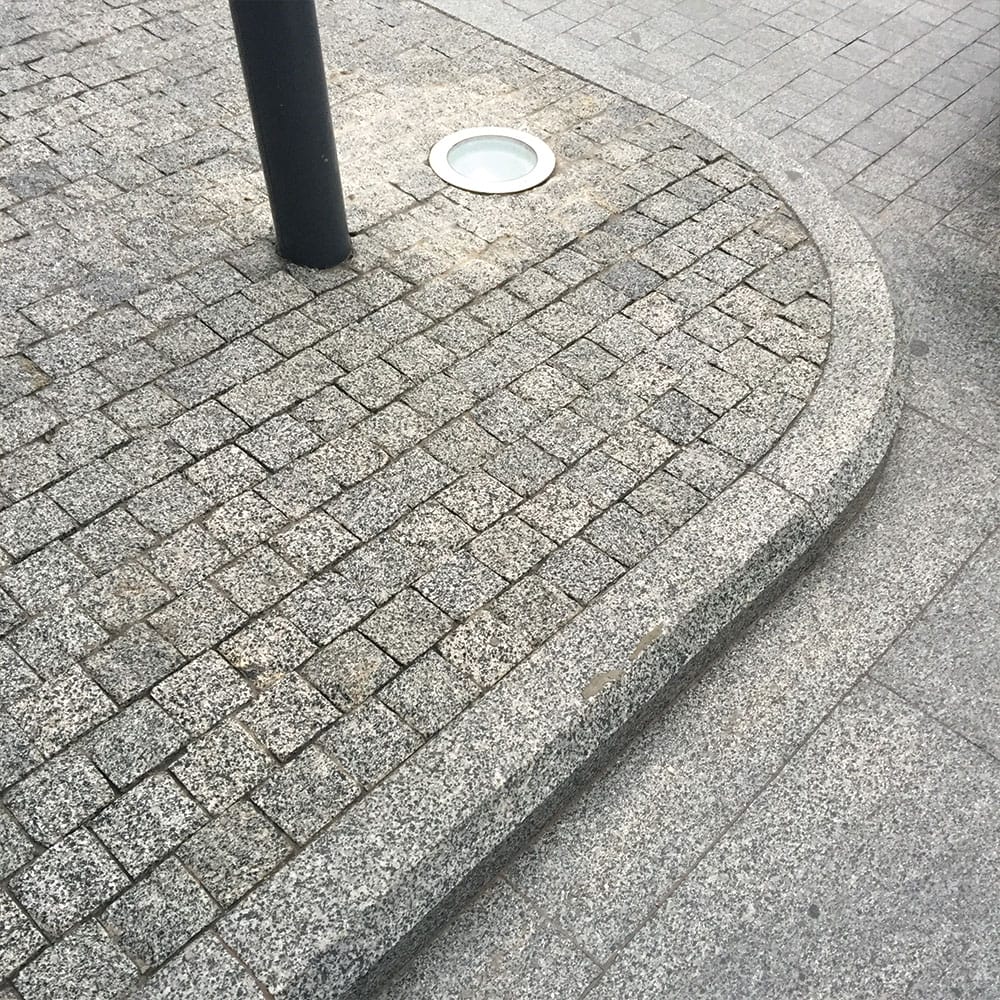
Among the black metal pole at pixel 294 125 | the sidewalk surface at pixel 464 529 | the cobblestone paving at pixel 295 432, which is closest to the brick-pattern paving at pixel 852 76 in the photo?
the sidewalk surface at pixel 464 529

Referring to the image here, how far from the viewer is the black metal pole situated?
16.8 feet

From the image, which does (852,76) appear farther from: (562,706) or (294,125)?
(562,706)

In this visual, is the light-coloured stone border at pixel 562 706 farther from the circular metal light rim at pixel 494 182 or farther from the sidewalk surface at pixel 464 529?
the circular metal light rim at pixel 494 182

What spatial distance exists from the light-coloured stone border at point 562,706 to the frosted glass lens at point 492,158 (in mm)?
2197

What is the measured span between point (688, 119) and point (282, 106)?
298cm

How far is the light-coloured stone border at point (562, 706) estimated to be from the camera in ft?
11.2

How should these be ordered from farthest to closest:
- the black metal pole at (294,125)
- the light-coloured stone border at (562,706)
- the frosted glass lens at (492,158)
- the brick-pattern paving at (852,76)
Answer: the brick-pattern paving at (852,76) → the frosted glass lens at (492,158) → the black metal pole at (294,125) → the light-coloured stone border at (562,706)

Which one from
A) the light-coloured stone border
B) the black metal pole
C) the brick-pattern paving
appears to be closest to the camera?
the light-coloured stone border

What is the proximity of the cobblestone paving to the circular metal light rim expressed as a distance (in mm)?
99

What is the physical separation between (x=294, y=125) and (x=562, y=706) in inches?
128

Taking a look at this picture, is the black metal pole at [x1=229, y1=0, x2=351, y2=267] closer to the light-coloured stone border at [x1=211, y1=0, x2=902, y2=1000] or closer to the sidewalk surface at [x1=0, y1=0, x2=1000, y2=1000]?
the sidewalk surface at [x1=0, y1=0, x2=1000, y2=1000]

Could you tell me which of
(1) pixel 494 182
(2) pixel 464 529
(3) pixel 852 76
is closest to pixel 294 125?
(1) pixel 494 182

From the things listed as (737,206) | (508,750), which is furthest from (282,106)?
(508,750)

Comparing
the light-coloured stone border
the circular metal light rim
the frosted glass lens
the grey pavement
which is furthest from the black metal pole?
the grey pavement
